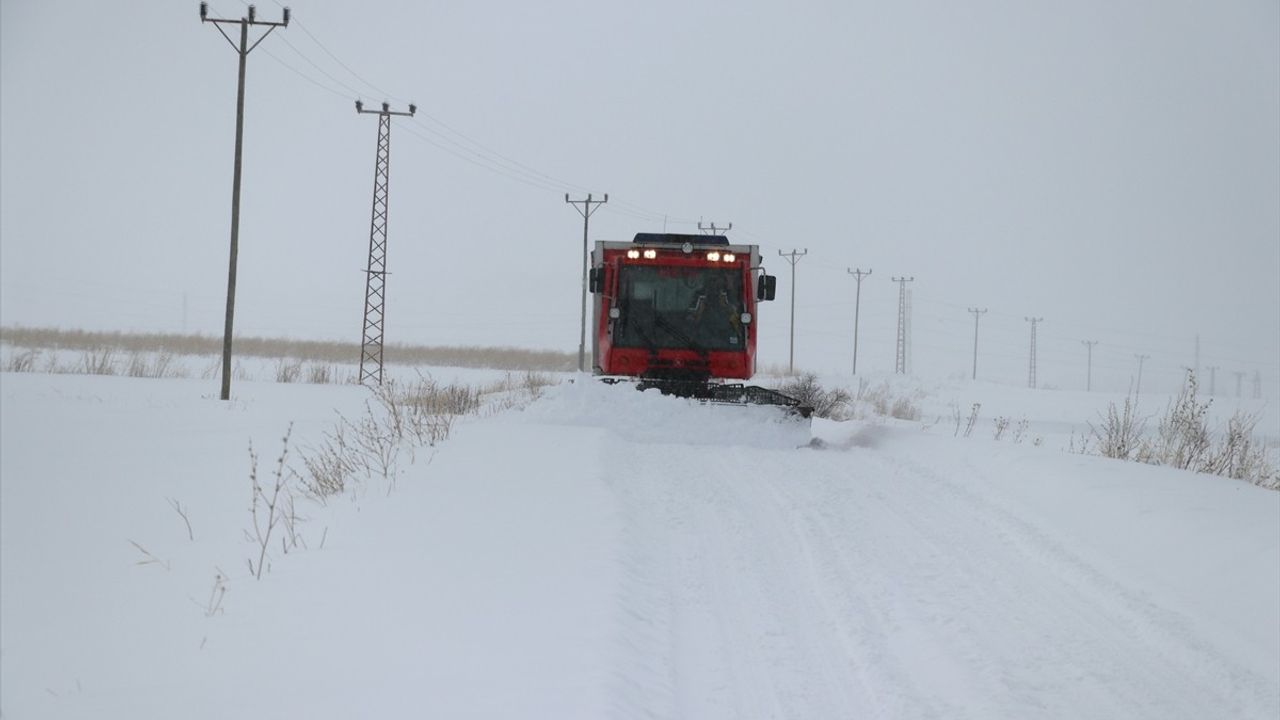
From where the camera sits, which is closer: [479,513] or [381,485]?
[479,513]

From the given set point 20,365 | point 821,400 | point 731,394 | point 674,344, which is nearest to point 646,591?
point 731,394

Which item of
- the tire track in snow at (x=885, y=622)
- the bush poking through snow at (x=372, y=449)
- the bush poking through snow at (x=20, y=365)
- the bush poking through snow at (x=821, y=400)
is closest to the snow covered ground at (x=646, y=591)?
the tire track in snow at (x=885, y=622)

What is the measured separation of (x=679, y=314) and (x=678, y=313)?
24 mm

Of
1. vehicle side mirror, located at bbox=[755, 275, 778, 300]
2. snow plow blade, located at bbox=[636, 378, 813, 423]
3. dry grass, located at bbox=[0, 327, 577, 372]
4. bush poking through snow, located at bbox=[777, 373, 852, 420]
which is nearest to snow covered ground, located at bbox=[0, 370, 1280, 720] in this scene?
snow plow blade, located at bbox=[636, 378, 813, 423]

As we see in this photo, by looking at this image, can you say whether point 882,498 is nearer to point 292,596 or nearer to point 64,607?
point 292,596

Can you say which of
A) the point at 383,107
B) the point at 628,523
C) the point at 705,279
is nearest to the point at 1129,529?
the point at 628,523

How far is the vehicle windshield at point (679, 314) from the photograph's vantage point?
49.4ft

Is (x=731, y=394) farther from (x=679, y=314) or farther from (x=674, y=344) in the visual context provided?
(x=679, y=314)

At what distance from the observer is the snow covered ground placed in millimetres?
3850

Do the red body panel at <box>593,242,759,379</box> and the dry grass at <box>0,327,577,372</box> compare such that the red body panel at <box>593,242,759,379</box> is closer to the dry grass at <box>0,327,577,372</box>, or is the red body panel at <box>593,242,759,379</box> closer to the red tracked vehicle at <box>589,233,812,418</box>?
the red tracked vehicle at <box>589,233,812,418</box>

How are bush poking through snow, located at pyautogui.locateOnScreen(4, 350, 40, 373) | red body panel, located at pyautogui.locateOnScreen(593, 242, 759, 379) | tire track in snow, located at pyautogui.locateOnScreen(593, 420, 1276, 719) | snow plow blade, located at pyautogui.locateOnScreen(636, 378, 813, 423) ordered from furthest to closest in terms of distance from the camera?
bush poking through snow, located at pyautogui.locateOnScreen(4, 350, 40, 373) → red body panel, located at pyautogui.locateOnScreen(593, 242, 759, 379) → snow plow blade, located at pyautogui.locateOnScreen(636, 378, 813, 423) → tire track in snow, located at pyautogui.locateOnScreen(593, 420, 1276, 719)

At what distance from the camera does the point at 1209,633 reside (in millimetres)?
5188

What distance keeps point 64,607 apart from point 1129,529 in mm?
7701

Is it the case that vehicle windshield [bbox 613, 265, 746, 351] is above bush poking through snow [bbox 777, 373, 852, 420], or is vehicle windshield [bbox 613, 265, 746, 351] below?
above
